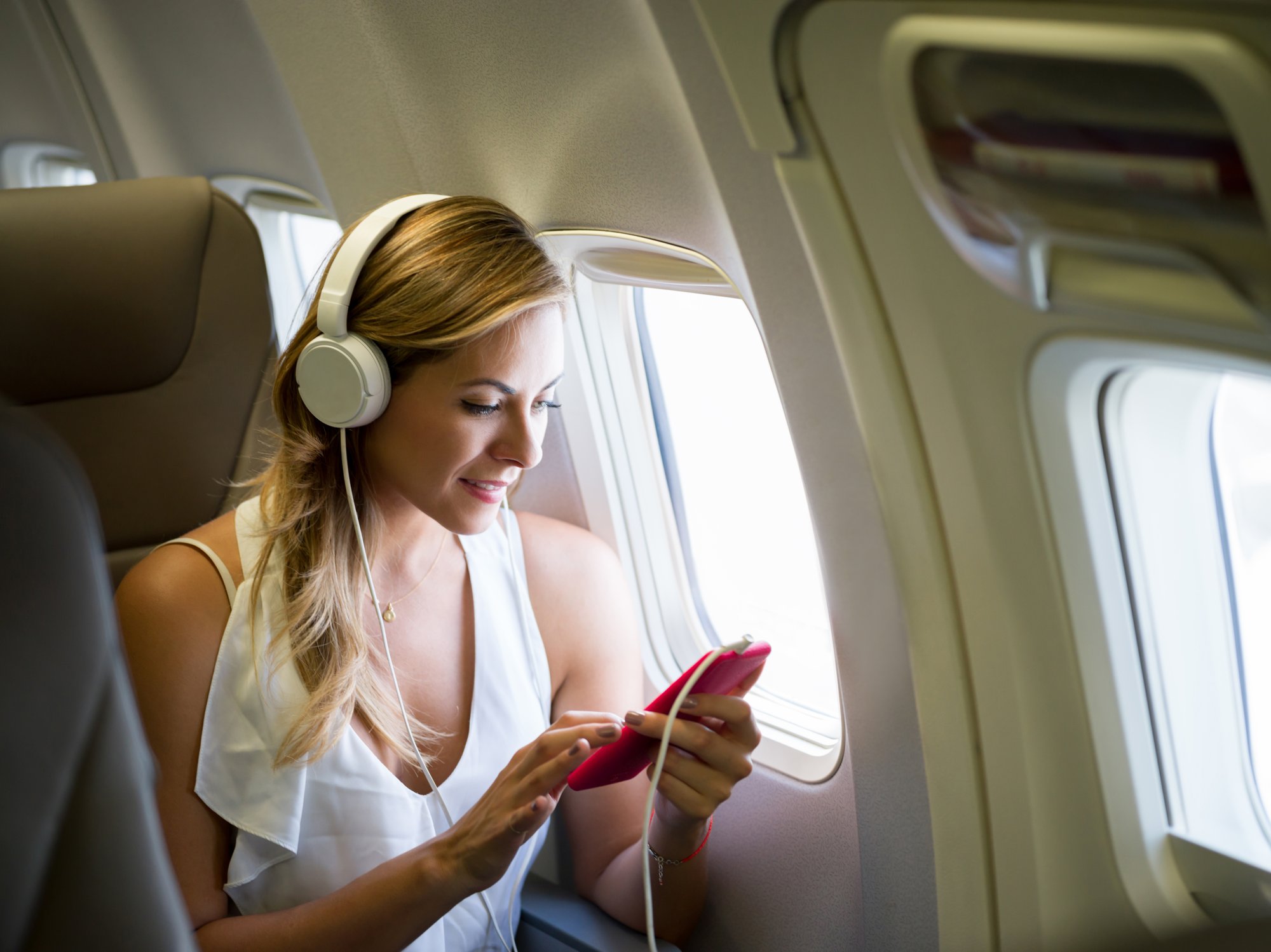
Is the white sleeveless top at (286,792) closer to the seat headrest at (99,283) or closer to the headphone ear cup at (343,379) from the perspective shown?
the headphone ear cup at (343,379)

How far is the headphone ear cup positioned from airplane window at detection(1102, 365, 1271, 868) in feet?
2.74

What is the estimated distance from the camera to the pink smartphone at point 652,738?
3.52ft

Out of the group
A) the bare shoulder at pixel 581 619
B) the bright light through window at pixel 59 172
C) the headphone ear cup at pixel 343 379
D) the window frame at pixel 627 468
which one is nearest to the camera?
the headphone ear cup at pixel 343 379

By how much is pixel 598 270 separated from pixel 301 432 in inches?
22.5

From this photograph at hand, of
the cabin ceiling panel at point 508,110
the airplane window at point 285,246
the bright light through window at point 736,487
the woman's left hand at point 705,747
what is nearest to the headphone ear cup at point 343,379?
the cabin ceiling panel at point 508,110

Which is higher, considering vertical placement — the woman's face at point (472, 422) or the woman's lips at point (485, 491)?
the woman's face at point (472, 422)

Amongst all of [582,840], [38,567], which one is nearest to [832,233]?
[38,567]

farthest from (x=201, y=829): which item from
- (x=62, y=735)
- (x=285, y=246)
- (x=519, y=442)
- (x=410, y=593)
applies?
(x=285, y=246)

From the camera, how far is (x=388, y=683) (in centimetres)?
138

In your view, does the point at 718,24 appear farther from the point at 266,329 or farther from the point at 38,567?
the point at 266,329

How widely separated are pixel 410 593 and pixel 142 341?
728 millimetres

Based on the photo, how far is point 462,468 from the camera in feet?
4.18

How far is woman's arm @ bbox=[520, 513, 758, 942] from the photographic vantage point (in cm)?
140

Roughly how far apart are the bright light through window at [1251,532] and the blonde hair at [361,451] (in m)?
0.81
